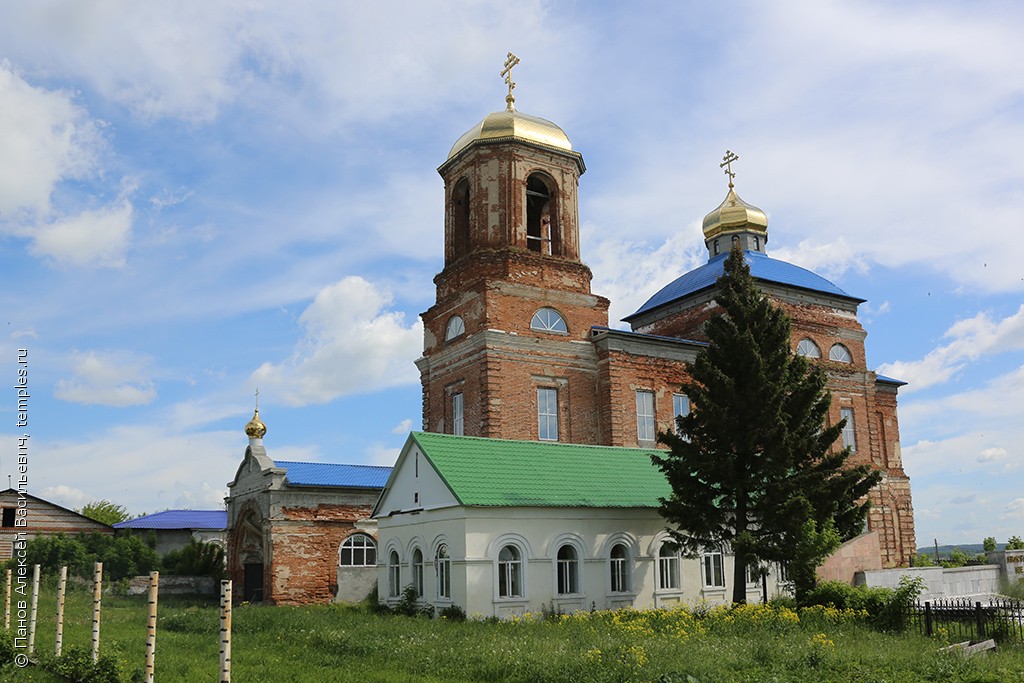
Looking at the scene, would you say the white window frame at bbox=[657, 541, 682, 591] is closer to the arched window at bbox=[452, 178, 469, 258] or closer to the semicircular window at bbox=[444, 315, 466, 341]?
the semicircular window at bbox=[444, 315, 466, 341]

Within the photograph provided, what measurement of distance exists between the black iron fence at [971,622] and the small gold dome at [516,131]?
1971 centimetres

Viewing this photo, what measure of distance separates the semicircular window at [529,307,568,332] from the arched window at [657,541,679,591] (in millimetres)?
9620

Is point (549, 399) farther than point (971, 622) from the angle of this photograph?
Yes

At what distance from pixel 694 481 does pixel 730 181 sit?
81.5ft

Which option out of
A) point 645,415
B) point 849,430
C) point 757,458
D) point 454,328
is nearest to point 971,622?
point 757,458

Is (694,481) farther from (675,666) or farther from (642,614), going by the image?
(675,666)

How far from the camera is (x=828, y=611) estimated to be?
18516 millimetres

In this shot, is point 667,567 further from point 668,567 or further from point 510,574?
point 510,574

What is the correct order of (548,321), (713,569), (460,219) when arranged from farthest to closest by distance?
(460,219) → (548,321) → (713,569)

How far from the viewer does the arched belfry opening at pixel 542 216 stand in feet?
104

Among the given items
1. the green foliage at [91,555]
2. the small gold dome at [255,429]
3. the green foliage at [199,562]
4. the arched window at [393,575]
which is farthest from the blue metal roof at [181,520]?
the arched window at [393,575]

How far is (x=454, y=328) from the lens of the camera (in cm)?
3144

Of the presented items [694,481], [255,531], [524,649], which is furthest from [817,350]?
[524,649]

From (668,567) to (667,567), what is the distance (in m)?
0.05
